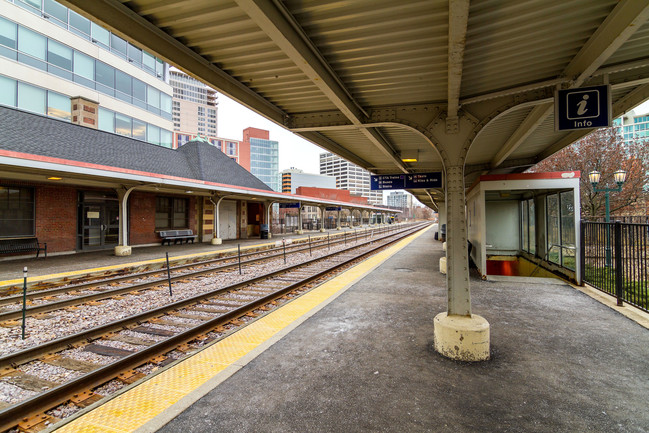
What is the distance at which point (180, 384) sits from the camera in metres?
3.50

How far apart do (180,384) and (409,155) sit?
9477 millimetres

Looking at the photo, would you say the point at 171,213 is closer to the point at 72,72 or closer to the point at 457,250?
the point at 72,72

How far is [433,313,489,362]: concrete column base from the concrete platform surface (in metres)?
0.13

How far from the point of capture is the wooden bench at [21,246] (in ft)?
43.9

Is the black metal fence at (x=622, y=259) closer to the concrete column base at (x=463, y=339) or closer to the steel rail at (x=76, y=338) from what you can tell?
the concrete column base at (x=463, y=339)

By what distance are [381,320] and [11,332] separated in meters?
6.62

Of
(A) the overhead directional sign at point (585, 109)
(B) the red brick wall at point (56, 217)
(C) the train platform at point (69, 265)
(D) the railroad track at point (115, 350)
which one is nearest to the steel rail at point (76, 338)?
(D) the railroad track at point (115, 350)

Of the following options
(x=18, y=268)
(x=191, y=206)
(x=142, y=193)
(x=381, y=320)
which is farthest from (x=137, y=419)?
(x=191, y=206)

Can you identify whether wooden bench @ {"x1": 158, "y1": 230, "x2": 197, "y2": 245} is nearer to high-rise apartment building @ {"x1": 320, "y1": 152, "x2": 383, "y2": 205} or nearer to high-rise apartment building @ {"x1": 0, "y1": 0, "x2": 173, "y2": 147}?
high-rise apartment building @ {"x1": 0, "y1": 0, "x2": 173, "y2": 147}

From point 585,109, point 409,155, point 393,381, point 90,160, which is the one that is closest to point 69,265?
point 90,160

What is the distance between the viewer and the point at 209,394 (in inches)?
131

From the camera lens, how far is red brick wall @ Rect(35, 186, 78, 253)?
14.8 meters

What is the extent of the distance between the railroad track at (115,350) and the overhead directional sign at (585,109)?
578cm

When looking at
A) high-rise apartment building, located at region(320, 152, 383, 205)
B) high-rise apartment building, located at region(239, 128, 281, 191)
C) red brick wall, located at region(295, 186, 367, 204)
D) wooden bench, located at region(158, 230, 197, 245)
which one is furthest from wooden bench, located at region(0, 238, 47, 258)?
high-rise apartment building, located at region(320, 152, 383, 205)
